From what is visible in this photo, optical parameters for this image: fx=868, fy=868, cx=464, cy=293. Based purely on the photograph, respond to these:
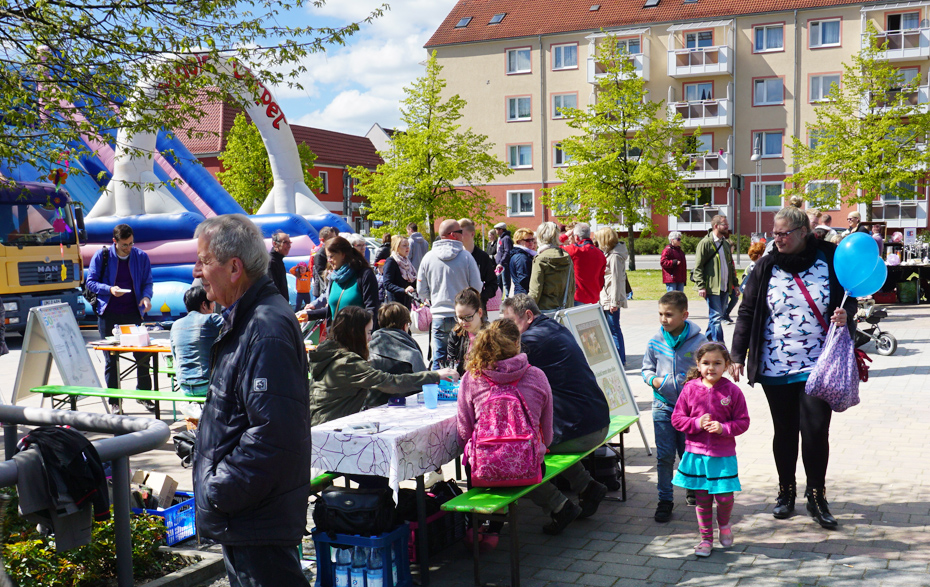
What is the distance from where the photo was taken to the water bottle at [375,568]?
4605 millimetres

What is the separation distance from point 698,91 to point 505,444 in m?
46.4

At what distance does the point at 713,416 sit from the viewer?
16.8 feet

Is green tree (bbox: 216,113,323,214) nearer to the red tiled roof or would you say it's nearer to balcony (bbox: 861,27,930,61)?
the red tiled roof

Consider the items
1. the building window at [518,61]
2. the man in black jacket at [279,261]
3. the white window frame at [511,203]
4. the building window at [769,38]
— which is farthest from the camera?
the white window frame at [511,203]

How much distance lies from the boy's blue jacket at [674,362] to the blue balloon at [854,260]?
941 millimetres

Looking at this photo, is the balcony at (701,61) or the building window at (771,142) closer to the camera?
the balcony at (701,61)

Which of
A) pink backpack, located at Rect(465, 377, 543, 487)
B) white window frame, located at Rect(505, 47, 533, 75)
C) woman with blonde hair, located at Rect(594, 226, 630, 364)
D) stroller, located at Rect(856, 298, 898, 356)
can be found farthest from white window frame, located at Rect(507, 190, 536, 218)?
pink backpack, located at Rect(465, 377, 543, 487)

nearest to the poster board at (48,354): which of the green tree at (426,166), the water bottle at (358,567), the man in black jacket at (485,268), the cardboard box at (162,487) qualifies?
the cardboard box at (162,487)

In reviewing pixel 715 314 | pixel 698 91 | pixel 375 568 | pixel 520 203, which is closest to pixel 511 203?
pixel 520 203

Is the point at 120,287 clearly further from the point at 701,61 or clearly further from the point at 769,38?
the point at 769,38

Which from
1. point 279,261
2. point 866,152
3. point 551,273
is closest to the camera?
point 279,261

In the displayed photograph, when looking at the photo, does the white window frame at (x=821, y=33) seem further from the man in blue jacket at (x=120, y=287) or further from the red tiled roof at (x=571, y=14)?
the man in blue jacket at (x=120, y=287)

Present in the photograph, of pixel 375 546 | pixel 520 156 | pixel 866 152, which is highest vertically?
pixel 520 156

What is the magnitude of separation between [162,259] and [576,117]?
23364 millimetres
